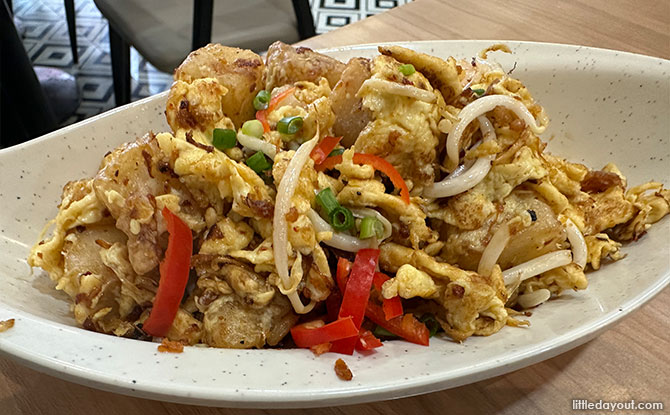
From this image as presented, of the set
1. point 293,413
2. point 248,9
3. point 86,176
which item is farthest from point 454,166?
point 248,9

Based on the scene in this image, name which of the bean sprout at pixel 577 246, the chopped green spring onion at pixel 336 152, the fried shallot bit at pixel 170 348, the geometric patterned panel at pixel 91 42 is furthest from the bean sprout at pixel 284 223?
the geometric patterned panel at pixel 91 42

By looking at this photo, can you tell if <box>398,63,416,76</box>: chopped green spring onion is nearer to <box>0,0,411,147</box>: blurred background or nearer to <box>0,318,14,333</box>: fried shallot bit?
<box>0,318,14,333</box>: fried shallot bit

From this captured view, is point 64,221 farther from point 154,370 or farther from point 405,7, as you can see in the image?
point 405,7

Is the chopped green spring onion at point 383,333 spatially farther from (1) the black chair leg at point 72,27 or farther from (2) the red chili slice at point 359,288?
(1) the black chair leg at point 72,27

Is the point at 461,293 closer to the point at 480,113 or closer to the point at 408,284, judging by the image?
the point at 408,284

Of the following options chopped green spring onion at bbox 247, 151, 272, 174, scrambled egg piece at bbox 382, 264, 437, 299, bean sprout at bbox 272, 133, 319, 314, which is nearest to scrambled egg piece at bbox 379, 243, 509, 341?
scrambled egg piece at bbox 382, 264, 437, 299

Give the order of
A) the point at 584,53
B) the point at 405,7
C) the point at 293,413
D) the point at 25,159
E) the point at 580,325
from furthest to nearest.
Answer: the point at 405,7 < the point at 584,53 < the point at 25,159 < the point at 293,413 < the point at 580,325

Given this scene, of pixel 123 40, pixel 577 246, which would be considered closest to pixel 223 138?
pixel 577 246
